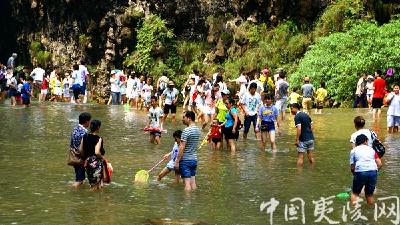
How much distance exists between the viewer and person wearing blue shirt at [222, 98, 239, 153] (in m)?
18.3

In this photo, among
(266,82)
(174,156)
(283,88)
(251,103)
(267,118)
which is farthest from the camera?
(266,82)

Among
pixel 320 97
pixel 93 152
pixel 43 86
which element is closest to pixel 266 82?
pixel 320 97

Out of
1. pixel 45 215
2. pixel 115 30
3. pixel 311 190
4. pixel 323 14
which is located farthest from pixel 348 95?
pixel 45 215

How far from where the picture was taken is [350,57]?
31.9 m

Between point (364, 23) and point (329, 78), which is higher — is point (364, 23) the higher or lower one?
the higher one

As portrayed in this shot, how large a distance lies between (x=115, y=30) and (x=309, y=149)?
29122mm

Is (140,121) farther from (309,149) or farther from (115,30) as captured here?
(115,30)

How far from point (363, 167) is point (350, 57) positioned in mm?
20594

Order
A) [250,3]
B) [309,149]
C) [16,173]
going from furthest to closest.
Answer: [250,3] → [309,149] → [16,173]

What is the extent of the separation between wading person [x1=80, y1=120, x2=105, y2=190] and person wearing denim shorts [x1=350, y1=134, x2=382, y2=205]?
4253 millimetres

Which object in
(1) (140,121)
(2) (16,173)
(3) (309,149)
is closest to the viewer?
(2) (16,173)

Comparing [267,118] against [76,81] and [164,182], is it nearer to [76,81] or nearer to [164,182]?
[164,182]

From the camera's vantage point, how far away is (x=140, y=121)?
83.4 ft

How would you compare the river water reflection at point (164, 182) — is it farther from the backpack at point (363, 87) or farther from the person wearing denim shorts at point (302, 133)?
the backpack at point (363, 87)
